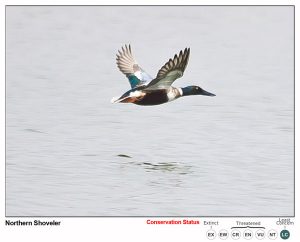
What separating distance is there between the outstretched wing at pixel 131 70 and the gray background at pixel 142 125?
0.76m

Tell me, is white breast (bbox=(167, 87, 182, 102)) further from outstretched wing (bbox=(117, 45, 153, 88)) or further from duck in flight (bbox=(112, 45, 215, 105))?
outstretched wing (bbox=(117, 45, 153, 88))

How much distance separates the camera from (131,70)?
13469mm

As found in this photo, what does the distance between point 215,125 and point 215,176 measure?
8.13ft

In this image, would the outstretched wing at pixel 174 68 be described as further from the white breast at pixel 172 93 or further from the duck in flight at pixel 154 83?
the white breast at pixel 172 93

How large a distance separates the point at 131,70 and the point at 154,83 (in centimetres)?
147

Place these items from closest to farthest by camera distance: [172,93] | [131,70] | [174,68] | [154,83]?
[174,68]
[154,83]
[172,93]
[131,70]

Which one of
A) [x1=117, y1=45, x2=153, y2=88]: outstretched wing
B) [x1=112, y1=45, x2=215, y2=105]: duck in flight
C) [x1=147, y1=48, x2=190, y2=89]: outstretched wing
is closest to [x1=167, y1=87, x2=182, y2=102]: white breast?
[x1=112, y1=45, x2=215, y2=105]: duck in flight

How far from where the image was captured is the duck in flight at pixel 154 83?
11.2 m

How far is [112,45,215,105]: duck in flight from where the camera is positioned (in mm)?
11203

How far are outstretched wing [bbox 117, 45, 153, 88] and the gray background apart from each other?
76 centimetres

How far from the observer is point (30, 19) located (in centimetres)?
2111

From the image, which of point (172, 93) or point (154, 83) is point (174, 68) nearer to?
point (154, 83)

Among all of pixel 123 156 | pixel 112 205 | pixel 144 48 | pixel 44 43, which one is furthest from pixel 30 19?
pixel 112 205

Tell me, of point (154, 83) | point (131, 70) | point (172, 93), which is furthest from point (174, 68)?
point (131, 70)
